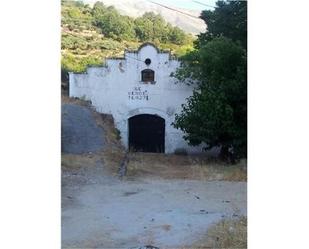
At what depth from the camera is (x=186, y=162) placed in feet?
33.8

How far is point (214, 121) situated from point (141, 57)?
2761 mm

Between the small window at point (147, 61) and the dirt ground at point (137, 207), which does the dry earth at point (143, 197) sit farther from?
the small window at point (147, 61)

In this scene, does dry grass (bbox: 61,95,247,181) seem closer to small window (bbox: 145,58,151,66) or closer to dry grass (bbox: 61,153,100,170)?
dry grass (bbox: 61,153,100,170)

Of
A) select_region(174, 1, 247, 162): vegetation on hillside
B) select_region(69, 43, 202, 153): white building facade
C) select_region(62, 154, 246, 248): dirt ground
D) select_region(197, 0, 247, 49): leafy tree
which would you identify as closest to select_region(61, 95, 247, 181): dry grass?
select_region(62, 154, 246, 248): dirt ground

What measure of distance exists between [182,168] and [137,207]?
149 inches

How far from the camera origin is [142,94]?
448 inches

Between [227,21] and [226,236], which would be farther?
[227,21]

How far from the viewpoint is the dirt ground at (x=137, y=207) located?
4441 millimetres

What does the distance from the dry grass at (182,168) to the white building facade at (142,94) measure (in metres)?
0.54

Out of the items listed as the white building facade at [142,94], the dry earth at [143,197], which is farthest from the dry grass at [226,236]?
the white building facade at [142,94]

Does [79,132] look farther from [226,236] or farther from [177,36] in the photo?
[226,236]

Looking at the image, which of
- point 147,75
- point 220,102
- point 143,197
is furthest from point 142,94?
point 143,197
